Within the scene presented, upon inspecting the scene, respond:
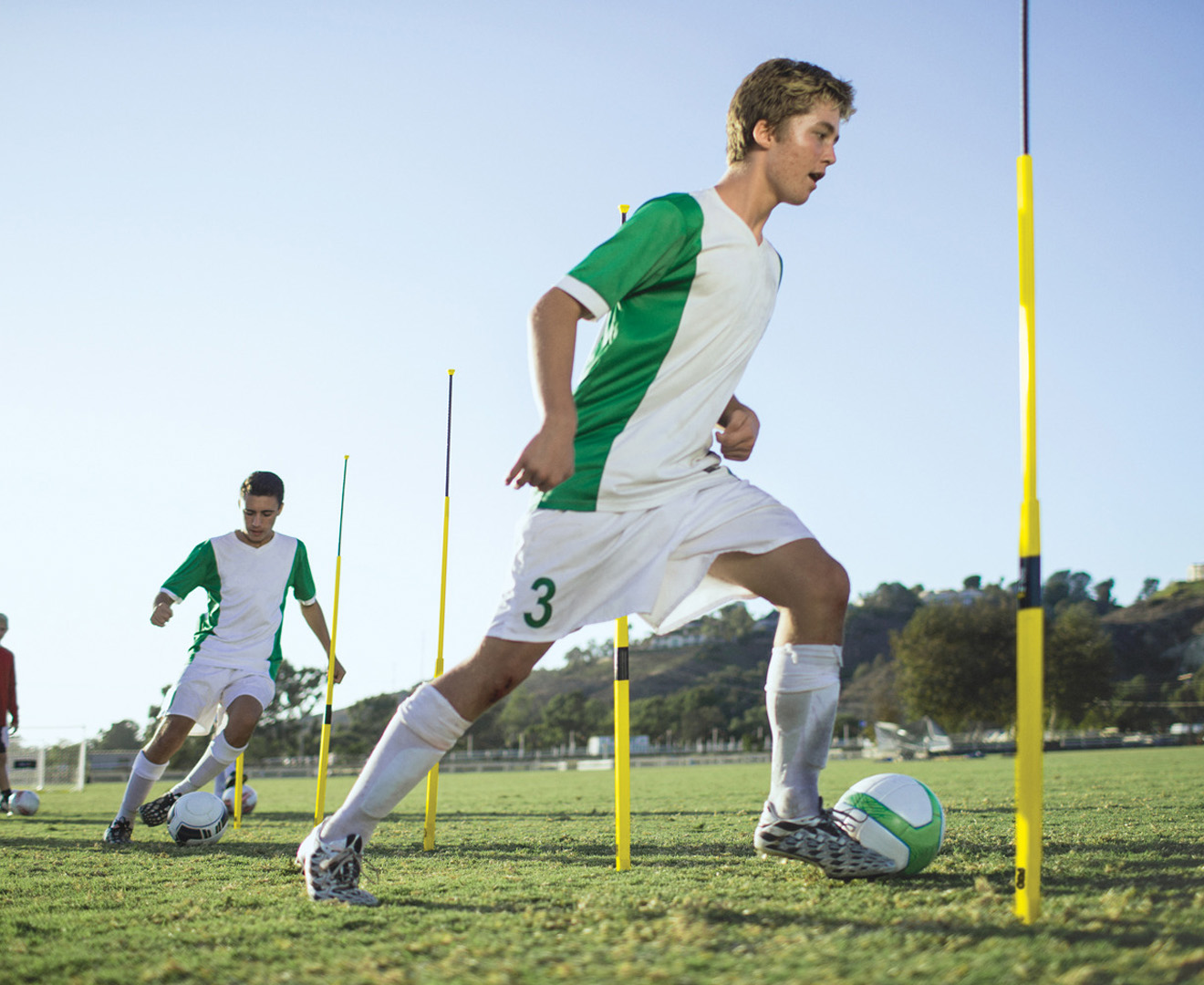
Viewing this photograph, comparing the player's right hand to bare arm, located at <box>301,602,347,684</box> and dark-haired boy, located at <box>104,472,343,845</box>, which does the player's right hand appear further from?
bare arm, located at <box>301,602,347,684</box>

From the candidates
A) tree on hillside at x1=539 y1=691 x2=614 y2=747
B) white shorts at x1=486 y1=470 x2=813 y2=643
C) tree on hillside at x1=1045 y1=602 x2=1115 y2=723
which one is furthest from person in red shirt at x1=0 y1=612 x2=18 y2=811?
tree on hillside at x1=539 y1=691 x2=614 y2=747

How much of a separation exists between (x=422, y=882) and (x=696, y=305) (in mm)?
2352

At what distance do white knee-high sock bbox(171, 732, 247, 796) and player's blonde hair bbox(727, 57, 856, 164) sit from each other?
17.4 ft

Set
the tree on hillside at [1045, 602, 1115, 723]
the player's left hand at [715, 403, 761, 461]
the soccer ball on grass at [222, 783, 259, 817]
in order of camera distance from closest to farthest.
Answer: the player's left hand at [715, 403, 761, 461] → the soccer ball on grass at [222, 783, 259, 817] → the tree on hillside at [1045, 602, 1115, 723]

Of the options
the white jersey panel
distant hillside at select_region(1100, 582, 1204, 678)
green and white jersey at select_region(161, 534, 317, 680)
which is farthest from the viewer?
distant hillside at select_region(1100, 582, 1204, 678)

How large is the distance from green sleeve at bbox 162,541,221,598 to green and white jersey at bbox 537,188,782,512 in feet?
14.9

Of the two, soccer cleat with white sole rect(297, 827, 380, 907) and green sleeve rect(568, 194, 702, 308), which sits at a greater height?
green sleeve rect(568, 194, 702, 308)

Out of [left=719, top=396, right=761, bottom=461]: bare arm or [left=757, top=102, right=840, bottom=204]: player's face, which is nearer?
[left=757, top=102, right=840, bottom=204]: player's face

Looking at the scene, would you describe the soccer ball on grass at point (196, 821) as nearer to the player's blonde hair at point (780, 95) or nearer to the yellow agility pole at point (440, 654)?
the yellow agility pole at point (440, 654)

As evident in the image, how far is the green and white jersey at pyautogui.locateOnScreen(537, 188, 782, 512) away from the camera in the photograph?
10.6 ft

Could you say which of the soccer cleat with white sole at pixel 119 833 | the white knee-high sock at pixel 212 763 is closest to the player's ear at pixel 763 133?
the white knee-high sock at pixel 212 763

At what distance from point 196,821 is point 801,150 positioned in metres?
5.21

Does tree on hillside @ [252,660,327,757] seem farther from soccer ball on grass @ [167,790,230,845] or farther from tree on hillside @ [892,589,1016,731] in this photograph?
soccer ball on grass @ [167,790,230,845]

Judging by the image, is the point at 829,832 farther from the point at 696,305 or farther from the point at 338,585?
the point at 338,585
